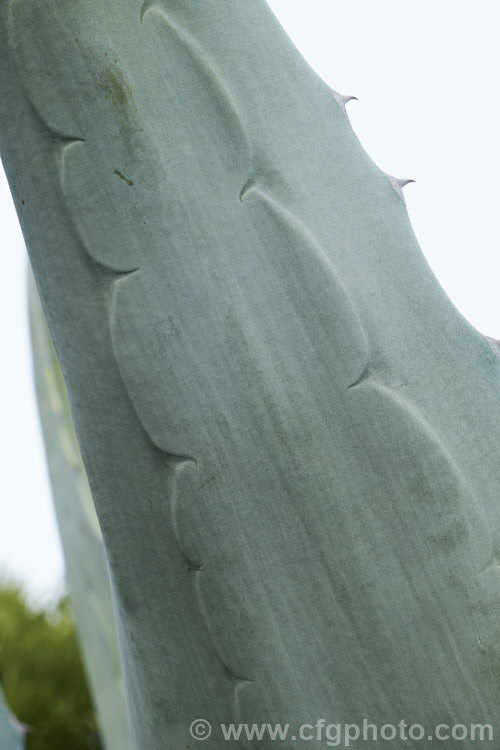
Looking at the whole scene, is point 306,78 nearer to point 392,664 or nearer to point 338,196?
point 338,196

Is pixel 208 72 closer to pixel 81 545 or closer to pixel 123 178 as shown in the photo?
pixel 123 178

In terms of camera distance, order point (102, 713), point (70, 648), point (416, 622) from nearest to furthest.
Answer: point (416, 622)
point (102, 713)
point (70, 648)

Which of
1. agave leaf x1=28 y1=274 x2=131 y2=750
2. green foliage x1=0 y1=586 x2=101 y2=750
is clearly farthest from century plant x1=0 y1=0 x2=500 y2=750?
green foliage x1=0 y1=586 x2=101 y2=750

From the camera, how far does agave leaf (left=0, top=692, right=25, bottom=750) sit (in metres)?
0.91

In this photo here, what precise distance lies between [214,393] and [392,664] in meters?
0.16

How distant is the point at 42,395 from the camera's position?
1.06 metres

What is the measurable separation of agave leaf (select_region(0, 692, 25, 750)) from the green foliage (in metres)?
2.34

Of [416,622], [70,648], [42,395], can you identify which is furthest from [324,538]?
[70,648]

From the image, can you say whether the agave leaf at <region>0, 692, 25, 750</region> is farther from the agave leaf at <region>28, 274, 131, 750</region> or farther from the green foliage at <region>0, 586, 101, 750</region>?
the green foliage at <region>0, 586, 101, 750</region>

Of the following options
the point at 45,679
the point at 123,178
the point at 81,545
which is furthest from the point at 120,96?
the point at 45,679

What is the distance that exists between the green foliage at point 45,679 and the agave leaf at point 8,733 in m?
2.34

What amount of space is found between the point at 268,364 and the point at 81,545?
2.29 feet

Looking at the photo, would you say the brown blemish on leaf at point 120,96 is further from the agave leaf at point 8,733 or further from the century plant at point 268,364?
the agave leaf at point 8,733

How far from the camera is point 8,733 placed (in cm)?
91
